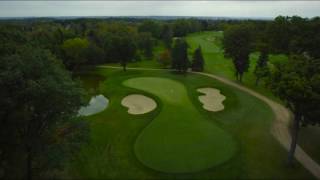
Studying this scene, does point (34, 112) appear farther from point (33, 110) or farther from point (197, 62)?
point (197, 62)

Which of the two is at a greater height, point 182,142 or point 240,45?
point 240,45

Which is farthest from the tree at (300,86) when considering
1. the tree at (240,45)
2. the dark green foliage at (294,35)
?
the tree at (240,45)

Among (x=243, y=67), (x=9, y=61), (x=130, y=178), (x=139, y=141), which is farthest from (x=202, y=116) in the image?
(x=9, y=61)

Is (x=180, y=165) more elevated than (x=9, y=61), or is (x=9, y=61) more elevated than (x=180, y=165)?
(x=9, y=61)

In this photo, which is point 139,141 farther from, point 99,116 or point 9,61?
point 9,61

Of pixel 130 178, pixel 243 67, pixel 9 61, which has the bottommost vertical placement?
pixel 130 178

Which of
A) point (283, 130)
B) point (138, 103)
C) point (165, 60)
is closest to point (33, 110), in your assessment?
point (138, 103)

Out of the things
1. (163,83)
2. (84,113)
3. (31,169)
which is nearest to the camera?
(31,169)
